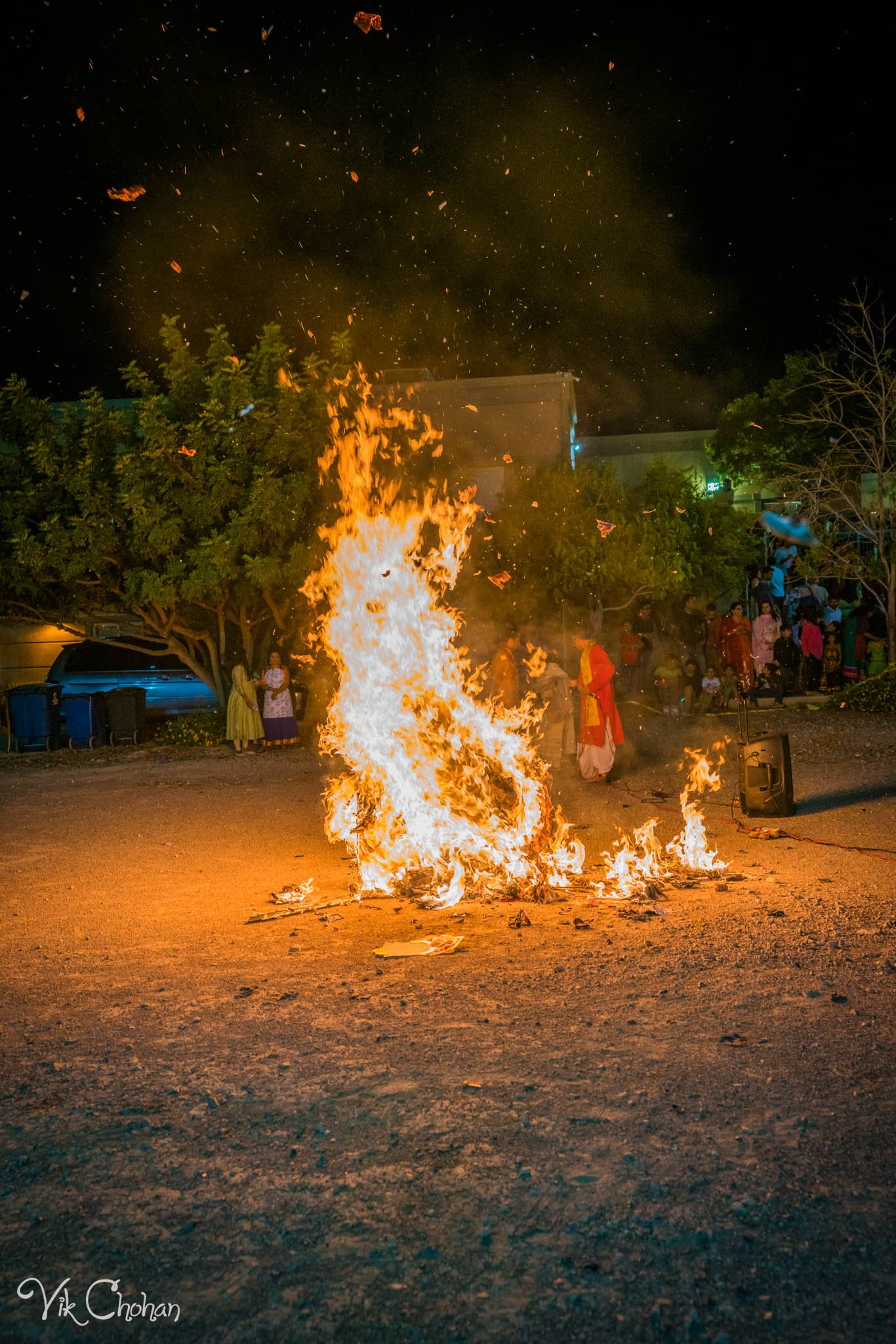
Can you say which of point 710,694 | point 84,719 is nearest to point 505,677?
point 710,694

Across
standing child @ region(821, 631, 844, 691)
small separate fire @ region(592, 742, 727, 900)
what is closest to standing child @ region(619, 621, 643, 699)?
standing child @ region(821, 631, 844, 691)

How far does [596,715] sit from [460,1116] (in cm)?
849

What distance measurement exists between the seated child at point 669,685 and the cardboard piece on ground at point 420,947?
40.3 feet

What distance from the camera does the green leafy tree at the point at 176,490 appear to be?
16.3m

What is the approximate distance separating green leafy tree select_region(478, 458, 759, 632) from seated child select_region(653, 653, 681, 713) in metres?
3.20

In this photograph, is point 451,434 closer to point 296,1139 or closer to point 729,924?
point 729,924

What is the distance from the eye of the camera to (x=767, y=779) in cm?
942

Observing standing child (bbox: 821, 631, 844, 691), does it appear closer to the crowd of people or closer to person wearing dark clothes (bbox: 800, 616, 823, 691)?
the crowd of people

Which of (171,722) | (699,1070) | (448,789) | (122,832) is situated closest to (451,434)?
(171,722)

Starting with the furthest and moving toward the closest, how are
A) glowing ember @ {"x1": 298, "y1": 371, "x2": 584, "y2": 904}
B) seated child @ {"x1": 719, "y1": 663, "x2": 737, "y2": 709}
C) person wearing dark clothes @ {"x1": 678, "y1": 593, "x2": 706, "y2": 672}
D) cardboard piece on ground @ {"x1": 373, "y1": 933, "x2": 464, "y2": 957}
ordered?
person wearing dark clothes @ {"x1": 678, "y1": 593, "x2": 706, "y2": 672}
seated child @ {"x1": 719, "y1": 663, "x2": 737, "y2": 709}
glowing ember @ {"x1": 298, "y1": 371, "x2": 584, "y2": 904}
cardboard piece on ground @ {"x1": 373, "y1": 933, "x2": 464, "y2": 957}

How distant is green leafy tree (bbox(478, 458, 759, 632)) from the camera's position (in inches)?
814

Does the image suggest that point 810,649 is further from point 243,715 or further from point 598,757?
point 243,715

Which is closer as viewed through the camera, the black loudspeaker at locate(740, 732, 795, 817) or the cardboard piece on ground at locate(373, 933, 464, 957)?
the cardboard piece on ground at locate(373, 933, 464, 957)

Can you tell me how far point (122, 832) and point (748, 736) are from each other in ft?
20.6
